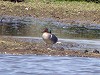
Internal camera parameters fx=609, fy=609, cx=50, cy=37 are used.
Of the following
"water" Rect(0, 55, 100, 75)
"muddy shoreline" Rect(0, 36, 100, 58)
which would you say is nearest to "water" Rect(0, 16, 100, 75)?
"water" Rect(0, 55, 100, 75)

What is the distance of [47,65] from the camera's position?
13461mm

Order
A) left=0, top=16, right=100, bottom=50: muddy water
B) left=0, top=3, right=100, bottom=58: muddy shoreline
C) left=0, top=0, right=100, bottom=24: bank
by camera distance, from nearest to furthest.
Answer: left=0, top=3, right=100, bottom=58: muddy shoreline < left=0, top=16, right=100, bottom=50: muddy water < left=0, top=0, right=100, bottom=24: bank

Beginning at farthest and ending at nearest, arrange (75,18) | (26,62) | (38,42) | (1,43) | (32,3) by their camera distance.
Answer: (32,3) < (75,18) < (38,42) < (1,43) < (26,62)

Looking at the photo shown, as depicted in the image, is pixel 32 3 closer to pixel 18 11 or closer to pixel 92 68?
pixel 18 11

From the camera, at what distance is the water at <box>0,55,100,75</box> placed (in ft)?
41.4

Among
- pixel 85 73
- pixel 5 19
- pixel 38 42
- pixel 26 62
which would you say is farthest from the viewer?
pixel 5 19

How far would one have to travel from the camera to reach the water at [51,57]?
12.8 m

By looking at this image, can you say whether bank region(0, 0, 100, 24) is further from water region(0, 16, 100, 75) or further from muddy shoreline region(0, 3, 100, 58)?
water region(0, 16, 100, 75)

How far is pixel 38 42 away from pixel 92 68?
4.38 m

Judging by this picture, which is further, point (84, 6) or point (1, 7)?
point (84, 6)

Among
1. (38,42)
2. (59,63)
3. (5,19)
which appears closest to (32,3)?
(5,19)

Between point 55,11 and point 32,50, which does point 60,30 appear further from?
point 55,11

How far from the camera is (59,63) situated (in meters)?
13.8

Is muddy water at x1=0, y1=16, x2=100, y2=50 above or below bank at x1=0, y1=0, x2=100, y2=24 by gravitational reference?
below
